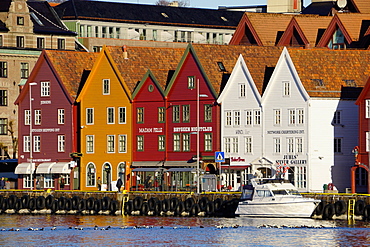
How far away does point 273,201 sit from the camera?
4097 inches

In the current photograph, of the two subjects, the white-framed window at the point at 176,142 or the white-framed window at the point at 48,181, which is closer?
the white-framed window at the point at 176,142

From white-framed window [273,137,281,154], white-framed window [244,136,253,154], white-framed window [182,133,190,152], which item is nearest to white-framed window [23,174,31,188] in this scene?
white-framed window [182,133,190,152]

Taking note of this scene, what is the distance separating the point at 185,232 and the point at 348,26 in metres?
46.3

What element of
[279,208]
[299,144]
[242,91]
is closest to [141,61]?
[242,91]

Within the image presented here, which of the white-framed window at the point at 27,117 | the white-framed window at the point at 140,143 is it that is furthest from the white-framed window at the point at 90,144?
the white-framed window at the point at 27,117

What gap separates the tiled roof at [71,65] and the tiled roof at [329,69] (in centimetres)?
2488

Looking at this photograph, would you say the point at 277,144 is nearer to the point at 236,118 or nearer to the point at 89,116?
the point at 236,118

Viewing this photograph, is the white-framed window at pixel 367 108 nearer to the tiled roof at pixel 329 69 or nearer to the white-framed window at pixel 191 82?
the tiled roof at pixel 329 69

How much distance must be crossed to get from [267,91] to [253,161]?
20.5 feet

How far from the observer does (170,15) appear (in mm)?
186000

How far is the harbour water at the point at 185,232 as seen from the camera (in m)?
91.4

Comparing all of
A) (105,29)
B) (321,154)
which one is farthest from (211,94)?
(105,29)

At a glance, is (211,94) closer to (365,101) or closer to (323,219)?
(365,101)

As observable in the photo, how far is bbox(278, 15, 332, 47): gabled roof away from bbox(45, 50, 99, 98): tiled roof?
775 inches
